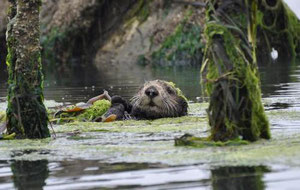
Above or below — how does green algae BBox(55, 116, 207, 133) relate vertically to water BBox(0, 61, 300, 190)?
above

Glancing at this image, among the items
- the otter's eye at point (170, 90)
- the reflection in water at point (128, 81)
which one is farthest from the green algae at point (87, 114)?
the reflection in water at point (128, 81)

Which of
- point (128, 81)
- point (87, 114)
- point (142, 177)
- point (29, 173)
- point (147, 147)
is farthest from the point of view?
point (128, 81)

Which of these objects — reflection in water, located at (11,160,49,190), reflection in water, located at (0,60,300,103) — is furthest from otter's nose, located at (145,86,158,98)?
reflection in water, located at (0,60,300,103)

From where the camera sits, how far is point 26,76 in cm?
768

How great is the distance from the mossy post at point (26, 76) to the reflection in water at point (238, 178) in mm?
2833

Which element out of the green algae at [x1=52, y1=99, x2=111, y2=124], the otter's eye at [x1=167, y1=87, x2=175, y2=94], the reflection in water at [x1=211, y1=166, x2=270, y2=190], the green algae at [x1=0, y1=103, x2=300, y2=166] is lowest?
the reflection in water at [x1=211, y1=166, x2=270, y2=190]

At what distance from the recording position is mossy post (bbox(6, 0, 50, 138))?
7.68 m

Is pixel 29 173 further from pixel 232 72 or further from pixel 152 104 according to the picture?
pixel 152 104

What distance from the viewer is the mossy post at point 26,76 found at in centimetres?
768

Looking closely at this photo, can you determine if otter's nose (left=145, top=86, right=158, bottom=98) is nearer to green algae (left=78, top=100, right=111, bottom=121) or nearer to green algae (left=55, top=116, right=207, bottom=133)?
green algae (left=55, top=116, right=207, bottom=133)

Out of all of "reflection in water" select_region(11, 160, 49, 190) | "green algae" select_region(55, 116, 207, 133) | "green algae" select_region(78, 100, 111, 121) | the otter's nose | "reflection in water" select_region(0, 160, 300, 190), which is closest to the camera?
"reflection in water" select_region(0, 160, 300, 190)

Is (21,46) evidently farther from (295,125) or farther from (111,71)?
(111,71)

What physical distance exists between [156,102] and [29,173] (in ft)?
13.8

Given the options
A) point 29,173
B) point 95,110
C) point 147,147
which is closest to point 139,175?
point 29,173
